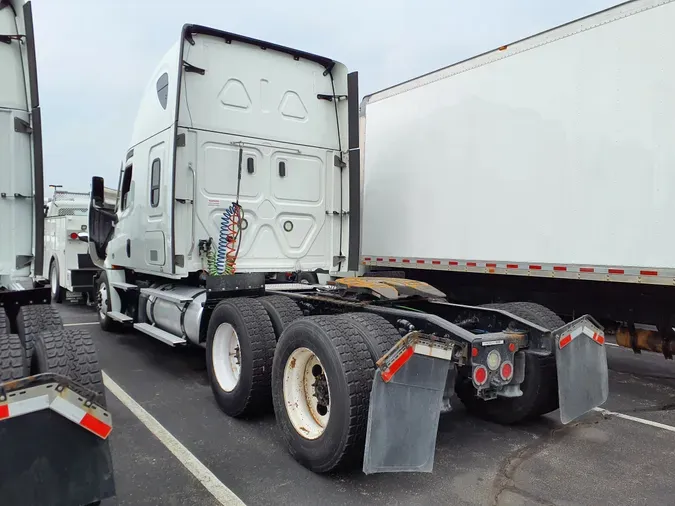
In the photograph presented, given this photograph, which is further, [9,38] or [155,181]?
[155,181]

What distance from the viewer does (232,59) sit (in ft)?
20.1

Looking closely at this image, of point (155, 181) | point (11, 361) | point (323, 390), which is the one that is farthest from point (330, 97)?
point (11, 361)

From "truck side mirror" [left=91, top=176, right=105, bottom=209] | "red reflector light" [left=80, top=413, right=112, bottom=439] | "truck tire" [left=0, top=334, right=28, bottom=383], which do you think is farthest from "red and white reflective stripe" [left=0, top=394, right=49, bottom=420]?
"truck side mirror" [left=91, top=176, right=105, bottom=209]

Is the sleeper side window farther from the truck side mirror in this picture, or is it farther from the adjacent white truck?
the adjacent white truck

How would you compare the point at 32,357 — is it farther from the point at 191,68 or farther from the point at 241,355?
the point at 191,68

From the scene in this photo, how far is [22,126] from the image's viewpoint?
373 cm

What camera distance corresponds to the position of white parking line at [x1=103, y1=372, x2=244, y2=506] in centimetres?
349

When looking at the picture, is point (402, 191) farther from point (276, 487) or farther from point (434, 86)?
point (276, 487)

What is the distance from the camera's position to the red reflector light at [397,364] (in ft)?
10.7

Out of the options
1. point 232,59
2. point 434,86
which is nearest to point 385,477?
point 232,59

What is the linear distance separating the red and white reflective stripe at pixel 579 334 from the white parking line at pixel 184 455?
249 cm

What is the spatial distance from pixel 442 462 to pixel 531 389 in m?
1.06

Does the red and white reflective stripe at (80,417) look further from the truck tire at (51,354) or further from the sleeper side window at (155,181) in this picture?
the sleeper side window at (155,181)

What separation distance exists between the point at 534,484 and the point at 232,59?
5263mm
